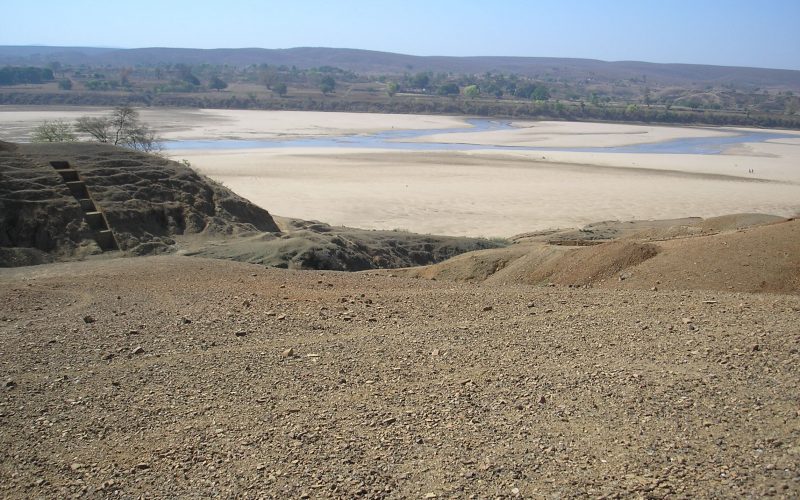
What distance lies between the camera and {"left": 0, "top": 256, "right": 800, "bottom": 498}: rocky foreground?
17.7 feet

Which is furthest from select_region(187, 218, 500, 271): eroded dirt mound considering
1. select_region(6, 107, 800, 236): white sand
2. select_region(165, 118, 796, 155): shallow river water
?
select_region(165, 118, 796, 155): shallow river water

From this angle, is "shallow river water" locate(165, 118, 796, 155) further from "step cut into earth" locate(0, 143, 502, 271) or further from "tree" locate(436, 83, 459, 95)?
"tree" locate(436, 83, 459, 95)

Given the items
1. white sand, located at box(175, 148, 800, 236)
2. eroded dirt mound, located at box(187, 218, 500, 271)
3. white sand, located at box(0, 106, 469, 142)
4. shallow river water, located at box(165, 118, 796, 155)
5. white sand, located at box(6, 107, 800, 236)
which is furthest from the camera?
white sand, located at box(0, 106, 469, 142)

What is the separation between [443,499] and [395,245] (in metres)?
16.4

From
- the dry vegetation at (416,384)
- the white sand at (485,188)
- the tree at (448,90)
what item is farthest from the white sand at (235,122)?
the tree at (448,90)

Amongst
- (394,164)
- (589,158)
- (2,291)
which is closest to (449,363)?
(2,291)

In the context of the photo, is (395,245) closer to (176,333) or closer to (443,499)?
(176,333)

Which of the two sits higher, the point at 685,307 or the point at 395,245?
the point at 685,307

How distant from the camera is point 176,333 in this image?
893cm

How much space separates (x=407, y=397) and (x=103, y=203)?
1455cm

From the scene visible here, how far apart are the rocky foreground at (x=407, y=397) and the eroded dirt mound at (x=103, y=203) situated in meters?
7.81

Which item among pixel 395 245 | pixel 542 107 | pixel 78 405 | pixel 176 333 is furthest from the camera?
pixel 542 107

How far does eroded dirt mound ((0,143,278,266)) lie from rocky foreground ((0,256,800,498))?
7809mm

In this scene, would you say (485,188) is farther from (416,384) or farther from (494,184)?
(416,384)
